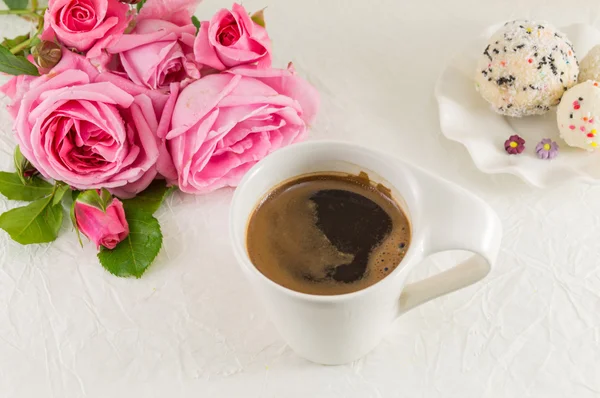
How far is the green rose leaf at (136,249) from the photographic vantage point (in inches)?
35.9

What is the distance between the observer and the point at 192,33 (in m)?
0.99

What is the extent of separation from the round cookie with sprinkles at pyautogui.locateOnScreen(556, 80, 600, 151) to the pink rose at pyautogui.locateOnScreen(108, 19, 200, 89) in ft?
1.68

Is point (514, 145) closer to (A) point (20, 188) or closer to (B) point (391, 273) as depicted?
(B) point (391, 273)

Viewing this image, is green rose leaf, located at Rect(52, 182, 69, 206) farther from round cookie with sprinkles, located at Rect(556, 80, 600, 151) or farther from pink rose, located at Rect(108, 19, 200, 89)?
round cookie with sprinkles, located at Rect(556, 80, 600, 151)

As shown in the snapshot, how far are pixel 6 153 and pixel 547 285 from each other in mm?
792

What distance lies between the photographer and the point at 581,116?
3.15ft

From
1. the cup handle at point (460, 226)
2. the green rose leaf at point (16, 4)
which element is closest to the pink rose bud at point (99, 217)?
the cup handle at point (460, 226)

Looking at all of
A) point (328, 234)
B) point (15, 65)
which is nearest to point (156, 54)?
point (15, 65)

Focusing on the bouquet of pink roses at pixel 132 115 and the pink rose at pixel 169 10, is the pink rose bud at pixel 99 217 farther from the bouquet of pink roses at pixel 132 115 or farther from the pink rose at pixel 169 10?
the pink rose at pixel 169 10

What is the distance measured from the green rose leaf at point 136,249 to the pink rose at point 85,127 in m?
0.05

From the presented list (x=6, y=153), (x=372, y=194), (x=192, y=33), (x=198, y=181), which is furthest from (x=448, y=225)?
(x=6, y=153)

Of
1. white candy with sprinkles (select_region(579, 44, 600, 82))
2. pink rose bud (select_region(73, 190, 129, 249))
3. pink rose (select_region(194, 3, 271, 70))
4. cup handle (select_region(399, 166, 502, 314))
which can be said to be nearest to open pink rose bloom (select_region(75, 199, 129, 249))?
pink rose bud (select_region(73, 190, 129, 249))

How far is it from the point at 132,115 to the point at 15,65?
18 centimetres

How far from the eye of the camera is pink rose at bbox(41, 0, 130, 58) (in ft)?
3.02
